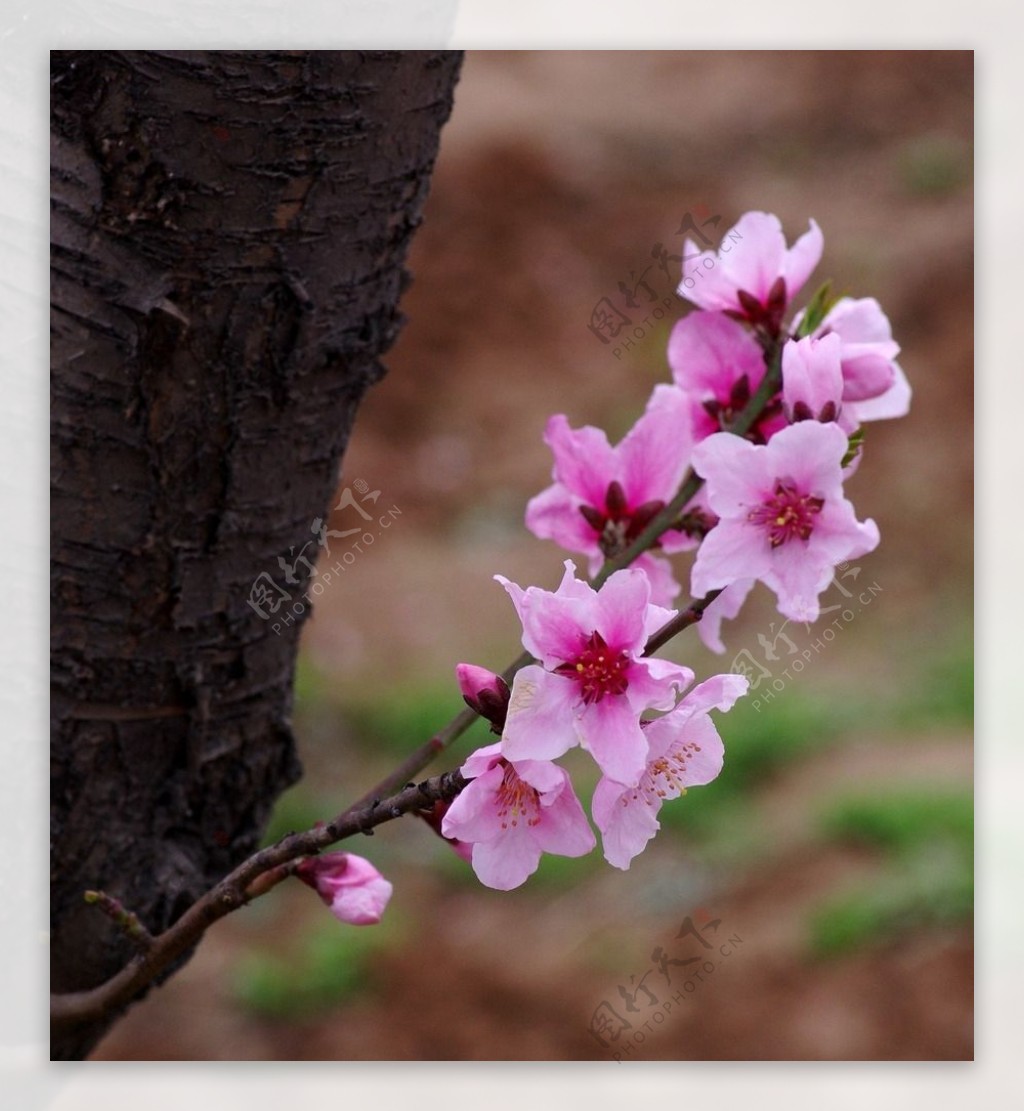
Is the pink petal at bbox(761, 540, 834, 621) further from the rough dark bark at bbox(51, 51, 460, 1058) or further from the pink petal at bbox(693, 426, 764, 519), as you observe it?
the rough dark bark at bbox(51, 51, 460, 1058)

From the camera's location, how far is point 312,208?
708 mm

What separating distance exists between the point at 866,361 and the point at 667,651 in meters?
1.55

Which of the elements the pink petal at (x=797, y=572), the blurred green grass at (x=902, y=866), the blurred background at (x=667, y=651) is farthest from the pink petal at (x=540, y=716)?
the blurred green grass at (x=902, y=866)

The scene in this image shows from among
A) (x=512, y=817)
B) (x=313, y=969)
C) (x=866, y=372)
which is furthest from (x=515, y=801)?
(x=313, y=969)

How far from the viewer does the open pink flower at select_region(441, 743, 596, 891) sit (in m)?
0.51

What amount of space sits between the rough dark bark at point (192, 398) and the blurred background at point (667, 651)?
20.6 inches

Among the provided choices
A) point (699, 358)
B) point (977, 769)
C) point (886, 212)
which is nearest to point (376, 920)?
point (699, 358)

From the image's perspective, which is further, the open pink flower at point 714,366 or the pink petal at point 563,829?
the open pink flower at point 714,366

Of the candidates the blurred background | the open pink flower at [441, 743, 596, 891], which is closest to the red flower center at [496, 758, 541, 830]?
the open pink flower at [441, 743, 596, 891]

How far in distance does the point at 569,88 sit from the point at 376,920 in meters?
3.24

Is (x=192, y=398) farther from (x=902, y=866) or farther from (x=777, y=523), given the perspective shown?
(x=902, y=866)

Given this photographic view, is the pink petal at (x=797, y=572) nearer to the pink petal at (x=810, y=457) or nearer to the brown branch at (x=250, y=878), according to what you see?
the pink petal at (x=810, y=457)

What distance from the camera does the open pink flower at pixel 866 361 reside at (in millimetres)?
629

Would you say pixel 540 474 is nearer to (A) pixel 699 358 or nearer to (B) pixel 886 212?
(B) pixel 886 212
